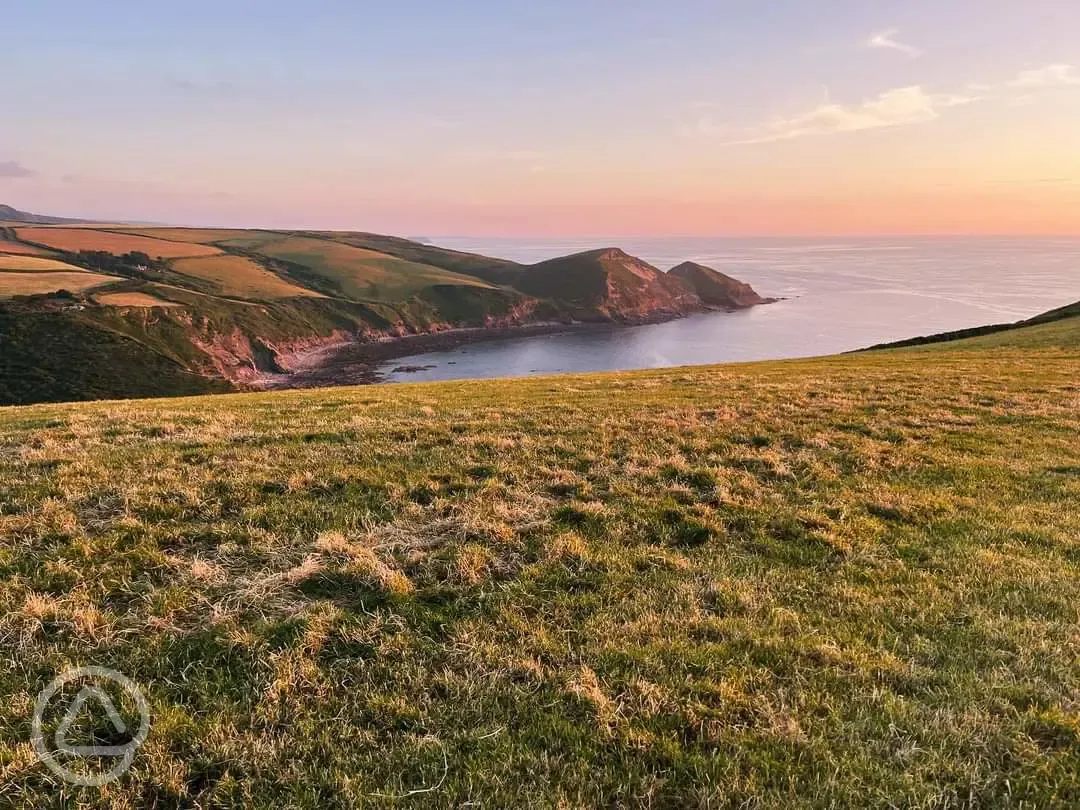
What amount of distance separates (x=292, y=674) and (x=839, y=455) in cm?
1266

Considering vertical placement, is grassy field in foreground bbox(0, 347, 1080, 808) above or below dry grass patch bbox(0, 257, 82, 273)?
below

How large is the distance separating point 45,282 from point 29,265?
26.9 m

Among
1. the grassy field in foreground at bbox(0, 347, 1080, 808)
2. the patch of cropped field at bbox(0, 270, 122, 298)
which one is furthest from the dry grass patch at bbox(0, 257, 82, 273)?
the grassy field in foreground at bbox(0, 347, 1080, 808)

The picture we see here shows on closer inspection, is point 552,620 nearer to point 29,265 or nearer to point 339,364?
point 339,364

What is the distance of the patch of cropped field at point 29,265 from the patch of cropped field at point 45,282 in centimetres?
502

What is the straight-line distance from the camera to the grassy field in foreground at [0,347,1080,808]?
475 cm

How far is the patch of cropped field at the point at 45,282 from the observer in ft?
471

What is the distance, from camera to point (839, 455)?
13.8 m

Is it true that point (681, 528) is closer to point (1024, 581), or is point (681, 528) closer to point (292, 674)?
point (1024, 581)

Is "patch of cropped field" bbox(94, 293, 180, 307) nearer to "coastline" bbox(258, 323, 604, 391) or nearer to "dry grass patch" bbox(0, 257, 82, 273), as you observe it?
"dry grass patch" bbox(0, 257, 82, 273)

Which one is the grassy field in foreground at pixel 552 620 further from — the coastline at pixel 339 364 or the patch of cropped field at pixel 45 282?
the patch of cropped field at pixel 45 282

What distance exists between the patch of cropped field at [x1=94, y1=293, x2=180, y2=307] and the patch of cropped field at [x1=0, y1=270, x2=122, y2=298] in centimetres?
918

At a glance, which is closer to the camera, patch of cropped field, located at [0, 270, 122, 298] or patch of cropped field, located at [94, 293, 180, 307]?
patch of cropped field, located at [0, 270, 122, 298]

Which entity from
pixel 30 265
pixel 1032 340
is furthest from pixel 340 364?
pixel 1032 340
